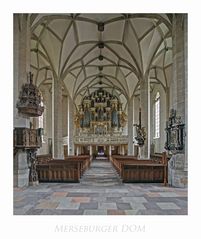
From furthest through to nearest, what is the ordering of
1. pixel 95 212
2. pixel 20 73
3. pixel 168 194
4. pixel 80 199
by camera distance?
pixel 20 73 < pixel 168 194 < pixel 80 199 < pixel 95 212

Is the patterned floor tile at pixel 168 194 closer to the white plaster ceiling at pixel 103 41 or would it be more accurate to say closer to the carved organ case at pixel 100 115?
the white plaster ceiling at pixel 103 41

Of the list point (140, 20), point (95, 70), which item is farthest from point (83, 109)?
point (140, 20)

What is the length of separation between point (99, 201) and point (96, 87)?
2804cm

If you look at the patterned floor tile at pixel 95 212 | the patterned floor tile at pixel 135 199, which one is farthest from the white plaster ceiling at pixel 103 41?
the patterned floor tile at pixel 95 212

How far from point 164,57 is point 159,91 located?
7.54 metres

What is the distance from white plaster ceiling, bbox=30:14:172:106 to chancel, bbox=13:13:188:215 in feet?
0.23

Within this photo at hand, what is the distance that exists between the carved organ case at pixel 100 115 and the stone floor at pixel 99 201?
2570 cm

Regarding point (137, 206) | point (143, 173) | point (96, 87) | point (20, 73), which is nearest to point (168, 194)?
point (137, 206)

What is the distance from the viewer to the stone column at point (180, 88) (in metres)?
10.5

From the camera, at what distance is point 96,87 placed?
116 feet

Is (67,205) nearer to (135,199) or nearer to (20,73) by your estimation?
(135,199)

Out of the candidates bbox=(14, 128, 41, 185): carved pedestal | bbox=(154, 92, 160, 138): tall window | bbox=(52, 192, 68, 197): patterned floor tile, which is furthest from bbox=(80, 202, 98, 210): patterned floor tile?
bbox=(154, 92, 160, 138): tall window

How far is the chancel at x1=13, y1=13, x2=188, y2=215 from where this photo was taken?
28.7 ft

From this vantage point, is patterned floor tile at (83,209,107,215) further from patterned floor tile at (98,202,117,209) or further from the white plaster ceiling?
the white plaster ceiling
